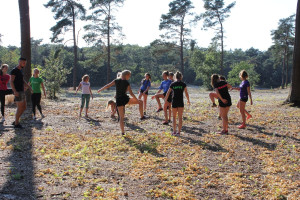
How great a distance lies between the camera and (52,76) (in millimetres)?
20016

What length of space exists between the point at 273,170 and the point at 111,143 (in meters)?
3.72

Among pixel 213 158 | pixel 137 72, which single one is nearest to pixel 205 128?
pixel 213 158

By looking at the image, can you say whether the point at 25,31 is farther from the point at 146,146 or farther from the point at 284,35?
the point at 284,35

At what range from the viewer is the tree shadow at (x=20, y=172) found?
380 centimetres

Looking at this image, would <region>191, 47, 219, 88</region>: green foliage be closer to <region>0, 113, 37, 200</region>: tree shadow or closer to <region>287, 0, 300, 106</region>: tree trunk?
<region>287, 0, 300, 106</region>: tree trunk

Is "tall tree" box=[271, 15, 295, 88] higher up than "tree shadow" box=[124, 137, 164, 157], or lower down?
higher up

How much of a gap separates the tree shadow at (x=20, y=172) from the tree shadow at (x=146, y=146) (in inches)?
92.4

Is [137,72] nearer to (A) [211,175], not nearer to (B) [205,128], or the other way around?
(B) [205,128]

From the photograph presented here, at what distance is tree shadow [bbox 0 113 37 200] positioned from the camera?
12.5ft

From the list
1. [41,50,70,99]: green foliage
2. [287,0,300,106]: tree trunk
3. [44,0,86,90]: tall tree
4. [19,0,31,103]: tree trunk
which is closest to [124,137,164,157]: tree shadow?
[19,0,31,103]: tree trunk

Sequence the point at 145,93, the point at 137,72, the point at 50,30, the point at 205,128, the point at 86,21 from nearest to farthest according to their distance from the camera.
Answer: the point at 205,128, the point at 145,93, the point at 50,30, the point at 86,21, the point at 137,72

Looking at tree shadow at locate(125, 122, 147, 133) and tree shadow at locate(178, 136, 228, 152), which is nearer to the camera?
tree shadow at locate(178, 136, 228, 152)

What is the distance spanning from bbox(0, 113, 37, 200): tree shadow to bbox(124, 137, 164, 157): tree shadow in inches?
92.4

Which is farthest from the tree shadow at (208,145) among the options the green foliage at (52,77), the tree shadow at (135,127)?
the green foliage at (52,77)
